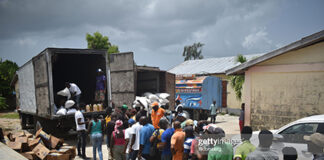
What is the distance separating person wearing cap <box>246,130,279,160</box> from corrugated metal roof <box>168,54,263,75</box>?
53.9 ft

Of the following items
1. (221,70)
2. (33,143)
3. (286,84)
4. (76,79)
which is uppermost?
(221,70)

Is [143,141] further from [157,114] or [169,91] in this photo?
[169,91]

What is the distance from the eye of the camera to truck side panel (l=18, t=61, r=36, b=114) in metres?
9.55

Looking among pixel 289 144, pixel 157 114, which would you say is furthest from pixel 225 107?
pixel 289 144

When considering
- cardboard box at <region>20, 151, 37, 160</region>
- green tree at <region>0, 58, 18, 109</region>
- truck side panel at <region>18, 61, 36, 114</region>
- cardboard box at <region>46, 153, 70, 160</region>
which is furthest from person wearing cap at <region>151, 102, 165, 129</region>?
green tree at <region>0, 58, 18, 109</region>

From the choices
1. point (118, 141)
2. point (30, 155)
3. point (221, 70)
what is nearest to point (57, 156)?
point (30, 155)

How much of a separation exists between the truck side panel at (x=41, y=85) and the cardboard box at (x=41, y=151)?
6.95 feet

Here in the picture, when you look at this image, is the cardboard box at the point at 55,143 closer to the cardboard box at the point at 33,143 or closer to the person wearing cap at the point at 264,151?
the cardboard box at the point at 33,143

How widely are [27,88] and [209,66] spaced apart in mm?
15465

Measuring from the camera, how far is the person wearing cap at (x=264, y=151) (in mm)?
2667

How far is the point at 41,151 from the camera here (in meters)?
Result: 5.94

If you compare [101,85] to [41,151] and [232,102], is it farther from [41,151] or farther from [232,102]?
[232,102]

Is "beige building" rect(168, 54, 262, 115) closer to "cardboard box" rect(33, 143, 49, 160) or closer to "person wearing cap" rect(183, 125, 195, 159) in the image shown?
"cardboard box" rect(33, 143, 49, 160)

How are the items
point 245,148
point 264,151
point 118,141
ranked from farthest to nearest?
A: 1. point 118,141
2. point 245,148
3. point 264,151
